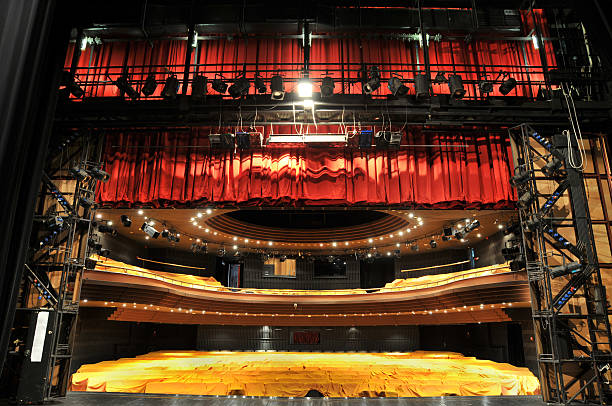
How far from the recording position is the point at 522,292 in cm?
1215

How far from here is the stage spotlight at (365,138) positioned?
8.08 meters

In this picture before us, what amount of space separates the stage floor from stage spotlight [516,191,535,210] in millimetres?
3720

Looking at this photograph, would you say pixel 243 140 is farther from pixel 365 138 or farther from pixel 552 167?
pixel 552 167

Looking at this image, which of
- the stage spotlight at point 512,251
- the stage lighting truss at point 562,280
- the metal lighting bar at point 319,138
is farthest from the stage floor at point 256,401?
the metal lighting bar at point 319,138

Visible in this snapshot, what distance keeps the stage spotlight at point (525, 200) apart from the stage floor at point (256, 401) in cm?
372

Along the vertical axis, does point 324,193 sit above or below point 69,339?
above

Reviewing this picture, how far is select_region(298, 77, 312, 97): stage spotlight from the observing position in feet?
25.0

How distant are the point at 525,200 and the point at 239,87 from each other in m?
6.30

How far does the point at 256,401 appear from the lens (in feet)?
21.8

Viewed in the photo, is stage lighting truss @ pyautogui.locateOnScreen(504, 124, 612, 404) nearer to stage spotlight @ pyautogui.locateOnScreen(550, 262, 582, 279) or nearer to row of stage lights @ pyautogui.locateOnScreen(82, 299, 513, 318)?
stage spotlight @ pyautogui.locateOnScreen(550, 262, 582, 279)

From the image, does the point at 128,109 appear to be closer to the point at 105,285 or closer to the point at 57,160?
the point at 57,160

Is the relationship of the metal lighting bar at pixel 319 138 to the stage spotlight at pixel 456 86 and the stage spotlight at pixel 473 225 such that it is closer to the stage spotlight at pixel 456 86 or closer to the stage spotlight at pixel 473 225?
the stage spotlight at pixel 456 86

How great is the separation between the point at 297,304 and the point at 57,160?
12.8 meters

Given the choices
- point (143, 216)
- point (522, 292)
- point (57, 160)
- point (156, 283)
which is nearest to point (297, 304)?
point (156, 283)
